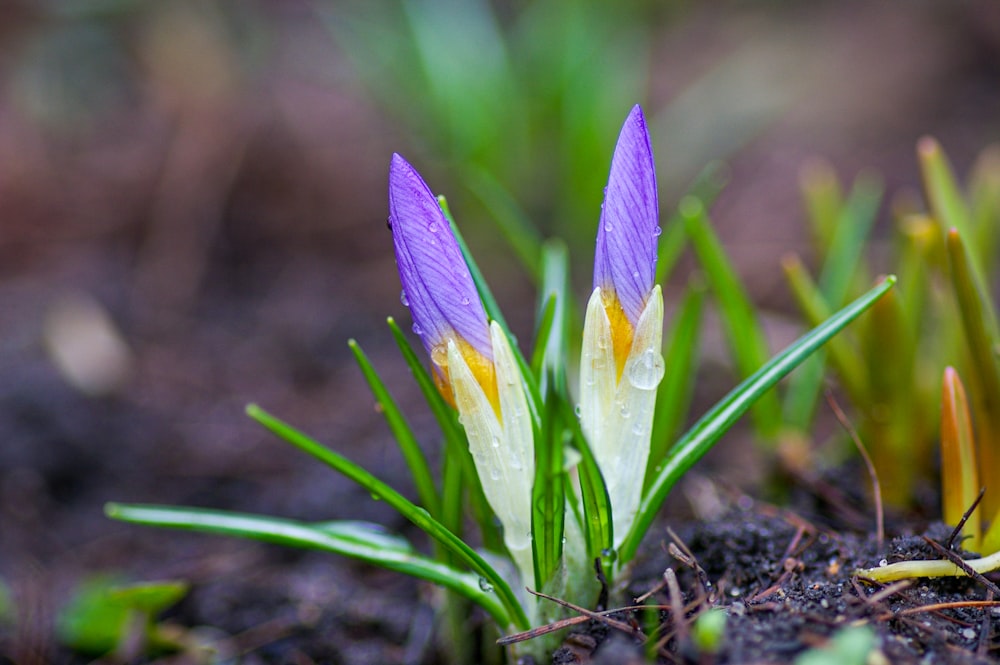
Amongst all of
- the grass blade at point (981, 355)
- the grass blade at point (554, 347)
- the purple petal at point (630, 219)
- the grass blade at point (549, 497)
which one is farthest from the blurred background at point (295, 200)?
the grass blade at point (981, 355)

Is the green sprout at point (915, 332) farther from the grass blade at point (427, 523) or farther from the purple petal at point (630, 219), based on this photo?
the grass blade at point (427, 523)

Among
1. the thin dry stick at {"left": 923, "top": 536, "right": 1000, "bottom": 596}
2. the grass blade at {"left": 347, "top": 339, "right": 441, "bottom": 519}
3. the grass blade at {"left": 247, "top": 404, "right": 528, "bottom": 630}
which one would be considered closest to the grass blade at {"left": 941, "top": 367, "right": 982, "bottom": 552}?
the thin dry stick at {"left": 923, "top": 536, "right": 1000, "bottom": 596}

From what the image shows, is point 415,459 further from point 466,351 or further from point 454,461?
point 466,351

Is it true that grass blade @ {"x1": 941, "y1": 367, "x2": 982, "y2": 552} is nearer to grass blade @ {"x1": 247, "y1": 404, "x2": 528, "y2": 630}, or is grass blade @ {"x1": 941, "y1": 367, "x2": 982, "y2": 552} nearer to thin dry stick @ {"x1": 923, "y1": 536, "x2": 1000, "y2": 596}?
thin dry stick @ {"x1": 923, "y1": 536, "x2": 1000, "y2": 596}

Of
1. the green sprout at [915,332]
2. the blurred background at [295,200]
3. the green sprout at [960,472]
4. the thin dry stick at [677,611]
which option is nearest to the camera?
the thin dry stick at [677,611]

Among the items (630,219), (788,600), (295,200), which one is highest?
(295,200)

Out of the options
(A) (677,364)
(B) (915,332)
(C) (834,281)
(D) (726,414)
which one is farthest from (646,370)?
(C) (834,281)

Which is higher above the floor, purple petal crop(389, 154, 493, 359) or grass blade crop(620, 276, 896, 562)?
purple petal crop(389, 154, 493, 359)
